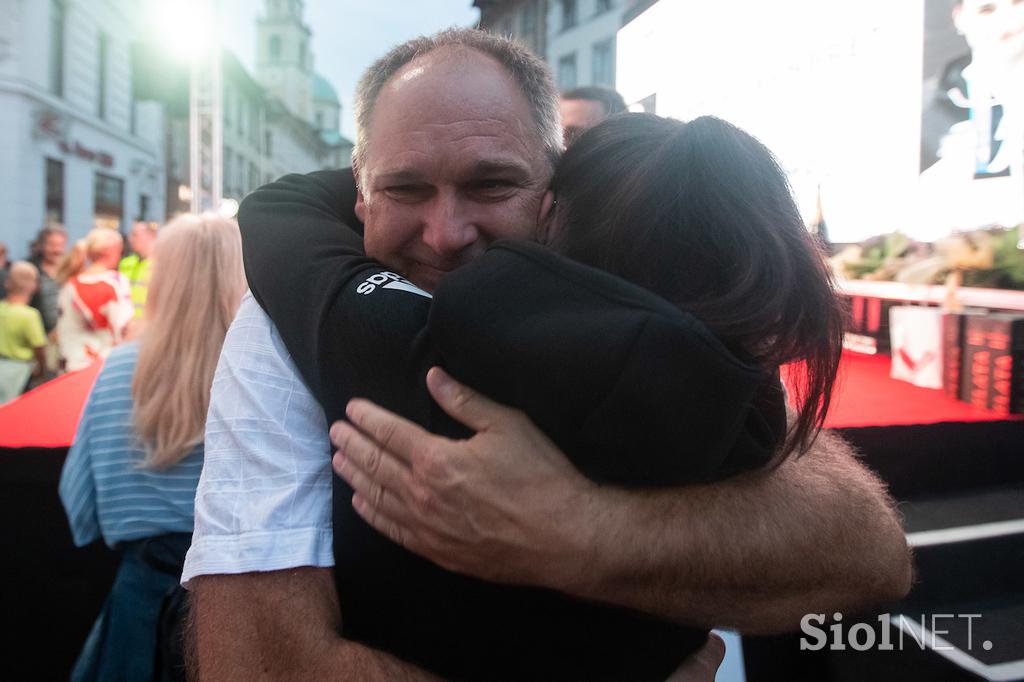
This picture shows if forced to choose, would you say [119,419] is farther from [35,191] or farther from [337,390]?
[35,191]

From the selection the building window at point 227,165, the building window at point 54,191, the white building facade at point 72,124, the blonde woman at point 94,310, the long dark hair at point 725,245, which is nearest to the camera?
the long dark hair at point 725,245

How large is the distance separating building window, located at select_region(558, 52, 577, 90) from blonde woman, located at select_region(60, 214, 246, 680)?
1476 centimetres

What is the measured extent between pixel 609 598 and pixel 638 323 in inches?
15.4

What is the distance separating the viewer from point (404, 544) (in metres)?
0.95

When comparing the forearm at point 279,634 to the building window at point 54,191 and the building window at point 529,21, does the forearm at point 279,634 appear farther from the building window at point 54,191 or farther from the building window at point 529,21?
the building window at point 529,21

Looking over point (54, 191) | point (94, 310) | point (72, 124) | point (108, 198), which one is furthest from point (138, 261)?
point (108, 198)

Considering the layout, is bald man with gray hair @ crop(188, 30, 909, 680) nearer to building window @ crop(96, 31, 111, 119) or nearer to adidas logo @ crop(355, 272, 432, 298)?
adidas logo @ crop(355, 272, 432, 298)

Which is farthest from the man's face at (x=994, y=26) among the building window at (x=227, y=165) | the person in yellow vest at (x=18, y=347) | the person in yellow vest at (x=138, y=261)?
the building window at (x=227, y=165)

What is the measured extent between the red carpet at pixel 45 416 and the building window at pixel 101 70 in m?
17.9

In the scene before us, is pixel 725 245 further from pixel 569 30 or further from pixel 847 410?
pixel 569 30

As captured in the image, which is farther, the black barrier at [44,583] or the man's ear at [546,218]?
the black barrier at [44,583]

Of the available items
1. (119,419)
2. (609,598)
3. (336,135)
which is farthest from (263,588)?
(336,135)

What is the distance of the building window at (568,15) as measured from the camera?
16.8 metres

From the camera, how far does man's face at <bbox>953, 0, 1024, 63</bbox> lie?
3.28 meters
